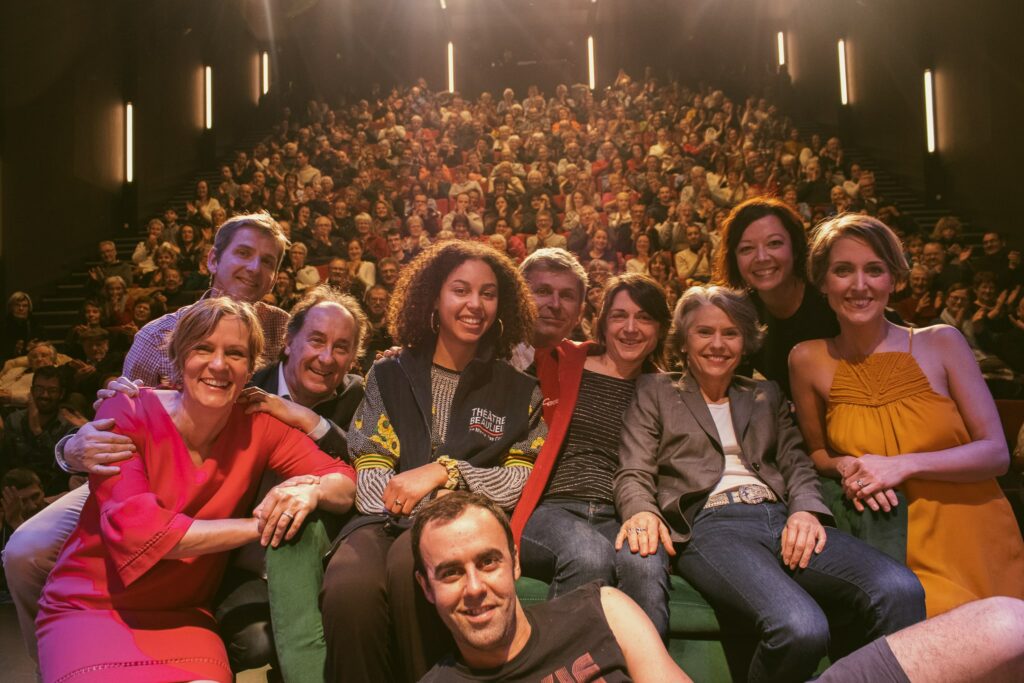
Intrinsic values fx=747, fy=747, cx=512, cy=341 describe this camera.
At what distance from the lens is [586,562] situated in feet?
6.28

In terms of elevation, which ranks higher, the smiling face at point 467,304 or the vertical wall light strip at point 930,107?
the vertical wall light strip at point 930,107

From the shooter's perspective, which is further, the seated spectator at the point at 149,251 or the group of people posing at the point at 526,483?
the seated spectator at the point at 149,251

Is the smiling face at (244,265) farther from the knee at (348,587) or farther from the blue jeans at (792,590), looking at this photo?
the blue jeans at (792,590)

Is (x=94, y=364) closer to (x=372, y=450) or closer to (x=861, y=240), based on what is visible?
(x=372, y=450)

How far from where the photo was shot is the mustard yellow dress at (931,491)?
1.96m

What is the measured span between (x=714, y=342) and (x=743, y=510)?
50cm

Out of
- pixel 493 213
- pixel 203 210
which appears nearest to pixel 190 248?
pixel 203 210

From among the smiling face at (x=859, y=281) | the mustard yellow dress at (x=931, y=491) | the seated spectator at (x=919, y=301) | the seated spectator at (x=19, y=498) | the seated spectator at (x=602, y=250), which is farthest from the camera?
the seated spectator at (x=602, y=250)

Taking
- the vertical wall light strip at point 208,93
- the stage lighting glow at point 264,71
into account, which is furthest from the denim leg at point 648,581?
the stage lighting glow at point 264,71

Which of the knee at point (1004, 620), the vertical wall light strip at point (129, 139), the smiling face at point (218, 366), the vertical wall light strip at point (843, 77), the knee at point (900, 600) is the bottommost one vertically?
the knee at point (900, 600)

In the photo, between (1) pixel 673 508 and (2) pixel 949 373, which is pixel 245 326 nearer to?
(1) pixel 673 508

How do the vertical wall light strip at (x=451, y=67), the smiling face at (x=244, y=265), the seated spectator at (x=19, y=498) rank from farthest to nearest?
the vertical wall light strip at (x=451, y=67) → the seated spectator at (x=19, y=498) → the smiling face at (x=244, y=265)

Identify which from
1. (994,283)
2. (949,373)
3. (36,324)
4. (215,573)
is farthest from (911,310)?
(36,324)

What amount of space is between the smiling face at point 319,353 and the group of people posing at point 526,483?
10 mm
